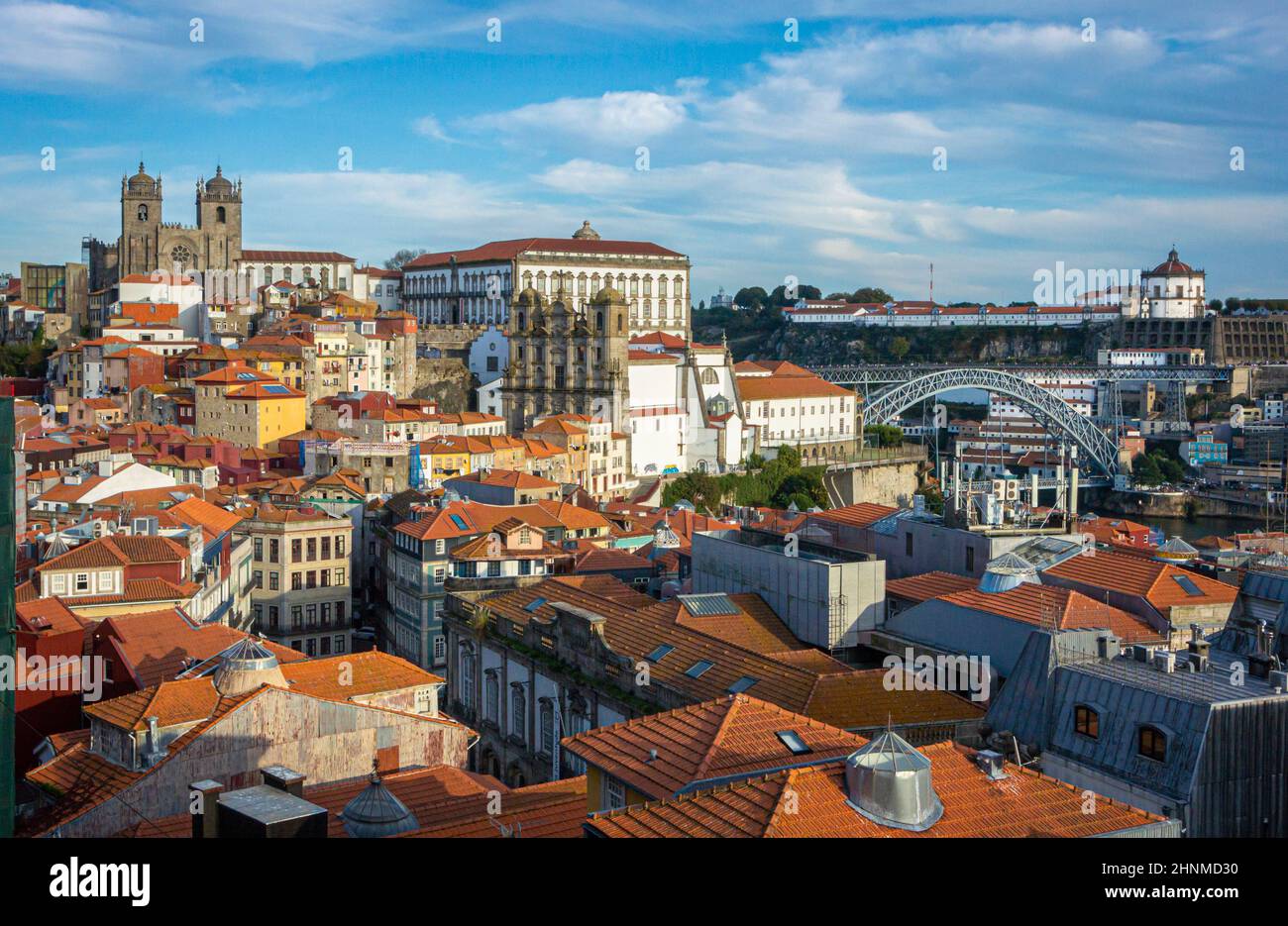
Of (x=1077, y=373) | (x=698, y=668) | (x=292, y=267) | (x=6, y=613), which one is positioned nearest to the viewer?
(x=6, y=613)

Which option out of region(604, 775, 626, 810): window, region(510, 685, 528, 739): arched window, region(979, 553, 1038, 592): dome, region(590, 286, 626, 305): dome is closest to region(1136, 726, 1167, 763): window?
region(604, 775, 626, 810): window

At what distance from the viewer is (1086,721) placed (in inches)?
449

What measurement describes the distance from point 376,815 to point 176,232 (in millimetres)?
Answer: 69573

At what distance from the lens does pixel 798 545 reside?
65.9ft

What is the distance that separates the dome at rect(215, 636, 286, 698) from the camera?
15.1 metres

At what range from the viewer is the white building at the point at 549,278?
74562mm

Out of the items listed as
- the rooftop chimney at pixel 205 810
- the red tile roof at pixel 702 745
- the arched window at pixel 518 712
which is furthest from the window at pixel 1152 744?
the arched window at pixel 518 712

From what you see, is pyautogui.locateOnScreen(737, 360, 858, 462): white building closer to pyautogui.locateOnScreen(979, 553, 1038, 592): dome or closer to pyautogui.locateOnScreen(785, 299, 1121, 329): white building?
pyautogui.locateOnScreen(785, 299, 1121, 329): white building

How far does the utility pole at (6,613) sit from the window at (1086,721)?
25.0 feet

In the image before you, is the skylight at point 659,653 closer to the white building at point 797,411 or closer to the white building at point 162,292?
the white building at point 797,411

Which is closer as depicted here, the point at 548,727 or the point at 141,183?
the point at 548,727

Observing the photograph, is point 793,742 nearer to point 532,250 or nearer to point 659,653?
point 659,653

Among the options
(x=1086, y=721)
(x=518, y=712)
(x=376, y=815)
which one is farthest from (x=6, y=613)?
(x=518, y=712)

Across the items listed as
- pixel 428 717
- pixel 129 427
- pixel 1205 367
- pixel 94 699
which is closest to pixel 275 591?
pixel 94 699
